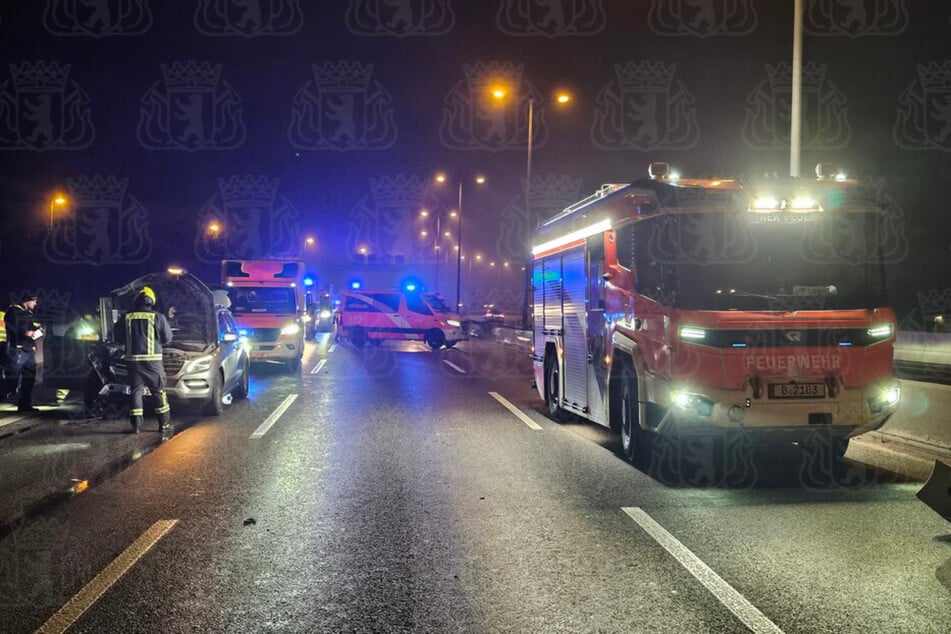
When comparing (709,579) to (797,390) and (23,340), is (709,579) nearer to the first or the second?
(797,390)

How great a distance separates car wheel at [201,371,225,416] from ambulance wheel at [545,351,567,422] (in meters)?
5.15

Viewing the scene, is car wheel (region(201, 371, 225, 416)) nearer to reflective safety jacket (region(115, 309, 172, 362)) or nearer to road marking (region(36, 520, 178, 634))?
reflective safety jacket (region(115, 309, 172, 362))

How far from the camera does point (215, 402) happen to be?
12.2m

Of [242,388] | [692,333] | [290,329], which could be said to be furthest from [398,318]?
[692,333]

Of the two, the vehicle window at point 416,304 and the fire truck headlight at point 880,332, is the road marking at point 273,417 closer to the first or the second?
the fire truck headlight at point 880,332

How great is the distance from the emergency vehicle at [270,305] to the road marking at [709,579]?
48.1 ft

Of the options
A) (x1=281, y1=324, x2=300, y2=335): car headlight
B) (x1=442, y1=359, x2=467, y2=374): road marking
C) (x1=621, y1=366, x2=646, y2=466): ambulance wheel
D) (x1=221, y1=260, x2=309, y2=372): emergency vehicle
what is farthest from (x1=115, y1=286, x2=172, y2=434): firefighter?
(x1=442, y1=359, x2=467, y2=374): road marking

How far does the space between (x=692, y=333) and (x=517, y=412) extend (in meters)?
5.91

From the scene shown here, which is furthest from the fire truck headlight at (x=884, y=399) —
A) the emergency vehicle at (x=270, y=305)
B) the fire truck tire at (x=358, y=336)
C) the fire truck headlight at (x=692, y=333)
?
the fire truck tire at (x=358, y=336)

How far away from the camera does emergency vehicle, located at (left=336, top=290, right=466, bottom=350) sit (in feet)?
100

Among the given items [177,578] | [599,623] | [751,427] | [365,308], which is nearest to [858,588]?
[599,623]

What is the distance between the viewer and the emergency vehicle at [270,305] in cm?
1959

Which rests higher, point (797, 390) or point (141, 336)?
point (141, 336)

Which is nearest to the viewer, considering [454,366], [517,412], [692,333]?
[692,333]
